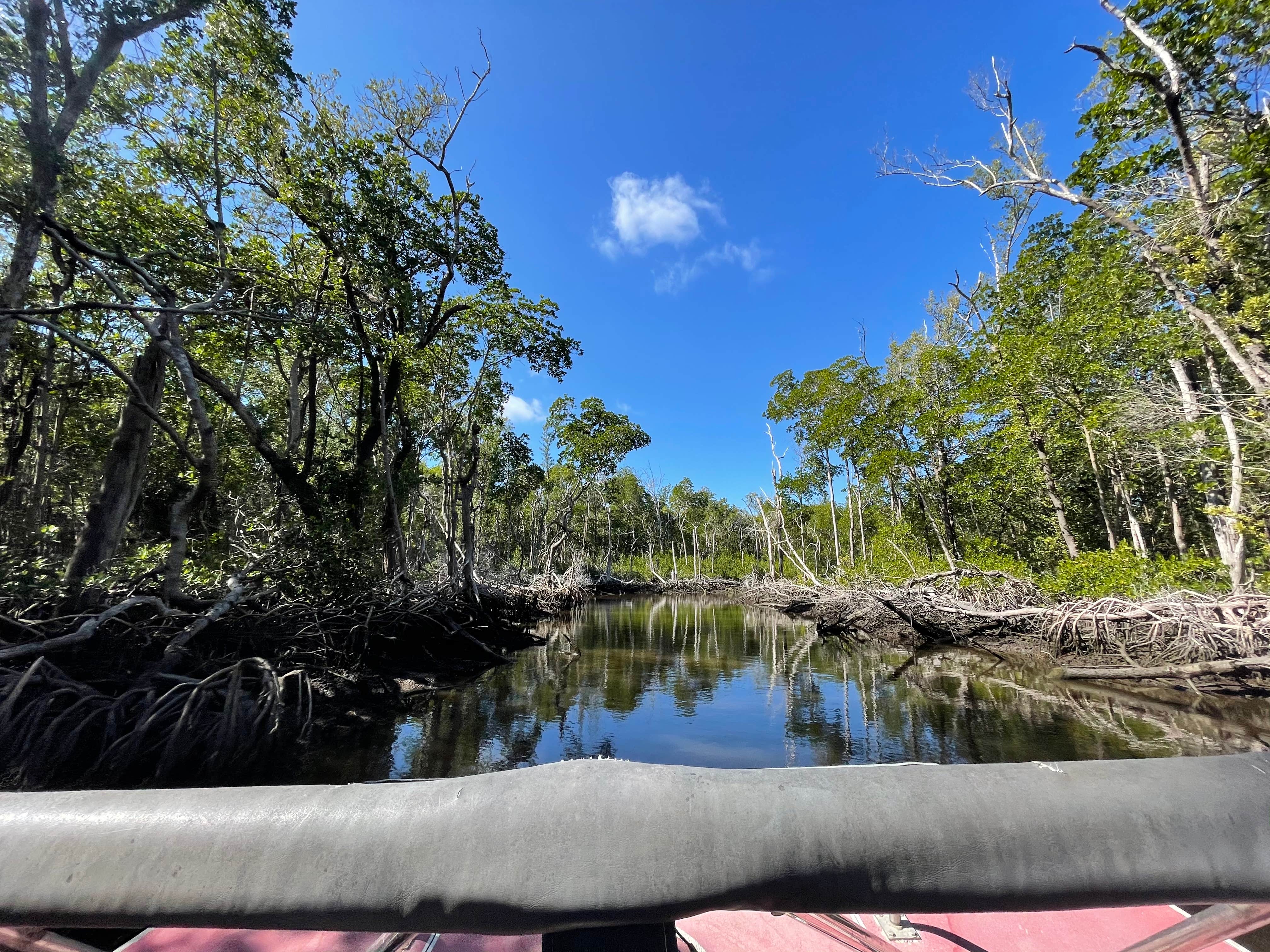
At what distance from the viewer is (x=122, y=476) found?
6863 millimetres

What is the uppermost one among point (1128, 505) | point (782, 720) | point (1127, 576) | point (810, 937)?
point (1128, 505)

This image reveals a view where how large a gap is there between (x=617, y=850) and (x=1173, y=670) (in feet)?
34.5

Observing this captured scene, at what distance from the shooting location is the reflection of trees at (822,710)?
18.6ft

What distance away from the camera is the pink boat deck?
151 cm

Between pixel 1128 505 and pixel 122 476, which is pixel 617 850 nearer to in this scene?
pixel 122 476

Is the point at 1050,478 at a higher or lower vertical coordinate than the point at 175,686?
higher

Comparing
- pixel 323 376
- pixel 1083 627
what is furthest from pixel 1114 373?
pixel 323 376

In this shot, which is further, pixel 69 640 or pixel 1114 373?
pixel 1114 373

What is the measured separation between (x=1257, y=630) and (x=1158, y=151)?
7.15m

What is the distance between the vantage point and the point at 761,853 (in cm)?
61

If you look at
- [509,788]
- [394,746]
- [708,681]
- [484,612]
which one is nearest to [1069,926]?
[509,788]

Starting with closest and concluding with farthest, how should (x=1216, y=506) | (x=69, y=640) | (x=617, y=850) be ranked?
1. (x=617, y=850)
2. (x=69, y=640)
3. (x=1216, y=506)

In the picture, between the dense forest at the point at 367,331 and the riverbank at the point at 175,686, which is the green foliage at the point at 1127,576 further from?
the riverbank at the point at 175,686

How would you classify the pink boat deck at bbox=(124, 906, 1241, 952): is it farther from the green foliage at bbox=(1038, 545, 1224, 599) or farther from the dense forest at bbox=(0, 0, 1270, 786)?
the green foliage at bbox=(1038, 545, 1224, 599)
